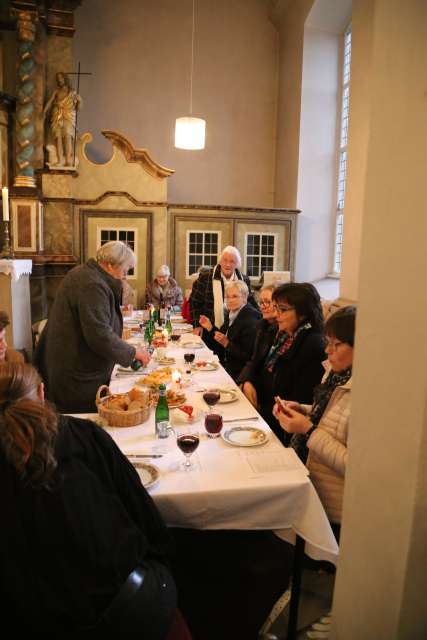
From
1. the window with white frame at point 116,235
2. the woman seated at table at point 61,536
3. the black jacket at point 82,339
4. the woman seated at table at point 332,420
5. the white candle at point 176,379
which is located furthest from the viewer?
the window with white frame at point 116,235

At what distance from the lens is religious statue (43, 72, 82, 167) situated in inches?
312

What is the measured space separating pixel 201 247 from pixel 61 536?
7655 millimetres

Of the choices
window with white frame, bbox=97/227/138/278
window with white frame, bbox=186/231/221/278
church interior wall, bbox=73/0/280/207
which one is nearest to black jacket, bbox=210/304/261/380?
window with white frame, bbox=186/231/221/278

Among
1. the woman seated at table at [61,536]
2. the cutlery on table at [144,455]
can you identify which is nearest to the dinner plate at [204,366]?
the cutlery on table at [144,455]

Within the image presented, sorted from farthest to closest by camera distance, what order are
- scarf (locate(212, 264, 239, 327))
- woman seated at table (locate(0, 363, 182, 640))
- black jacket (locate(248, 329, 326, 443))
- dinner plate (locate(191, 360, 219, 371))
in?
1. scarf (locate(212, 264, 239, 327))
2. dinner plate (locate(191, 360, 219, 371))
3. black jacket (locate(248, 329, 326, 443))
4. woman seated at table (locate(0, 363, 182, 640))

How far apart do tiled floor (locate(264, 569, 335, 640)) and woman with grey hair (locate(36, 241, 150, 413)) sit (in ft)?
5.10

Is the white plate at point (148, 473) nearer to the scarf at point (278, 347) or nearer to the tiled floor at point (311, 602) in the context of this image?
the tiled floor at point (311, 602)

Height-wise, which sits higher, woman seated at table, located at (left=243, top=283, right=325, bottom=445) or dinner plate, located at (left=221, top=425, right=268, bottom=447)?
woman seated at table, located at (left=243, top=283, right=325, bottom=445)

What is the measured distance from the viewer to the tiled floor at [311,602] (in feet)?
6.26

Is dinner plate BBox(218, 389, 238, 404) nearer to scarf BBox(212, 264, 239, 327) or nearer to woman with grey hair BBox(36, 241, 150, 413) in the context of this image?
woman with grey hair BBox(36, 241, 150, 413)

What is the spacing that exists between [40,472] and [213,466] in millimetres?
811

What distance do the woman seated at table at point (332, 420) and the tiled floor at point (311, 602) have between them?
17.2 inches

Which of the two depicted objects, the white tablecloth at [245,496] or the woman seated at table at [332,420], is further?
the woman seated at table at [332,420]

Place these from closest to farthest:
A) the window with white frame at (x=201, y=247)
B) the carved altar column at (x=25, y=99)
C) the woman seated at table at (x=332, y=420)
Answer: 1. the woman seated at table at (x=332, y=420)
2. the carved altar column at (x=25, y=99)
3. the window with white frame at (x=201, y=247)
